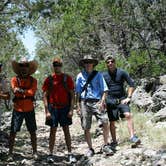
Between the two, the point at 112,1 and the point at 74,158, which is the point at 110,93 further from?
the point at 112,1

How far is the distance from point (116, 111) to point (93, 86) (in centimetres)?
86

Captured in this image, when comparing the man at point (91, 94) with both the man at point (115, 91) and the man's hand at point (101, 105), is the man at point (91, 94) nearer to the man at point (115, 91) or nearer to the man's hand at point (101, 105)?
the man's hand at point (101, 105)

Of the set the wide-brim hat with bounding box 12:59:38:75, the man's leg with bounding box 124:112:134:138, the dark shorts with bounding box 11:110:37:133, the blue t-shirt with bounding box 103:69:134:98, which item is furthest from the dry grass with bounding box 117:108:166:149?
the wide-brim hat with bounding box 12:59:38:75

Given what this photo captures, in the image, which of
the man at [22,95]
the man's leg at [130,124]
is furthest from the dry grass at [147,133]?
the man at [22,95]

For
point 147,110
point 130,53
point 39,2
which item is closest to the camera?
Result: point 39,2

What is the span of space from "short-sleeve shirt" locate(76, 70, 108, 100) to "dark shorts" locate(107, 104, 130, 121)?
53 centimetres

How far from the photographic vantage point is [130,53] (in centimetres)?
2089

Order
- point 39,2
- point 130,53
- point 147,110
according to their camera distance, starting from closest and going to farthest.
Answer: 1. point 39,2
2. point 147,110
3. point 130,53

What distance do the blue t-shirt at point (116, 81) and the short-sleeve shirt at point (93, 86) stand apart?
29 centimetres

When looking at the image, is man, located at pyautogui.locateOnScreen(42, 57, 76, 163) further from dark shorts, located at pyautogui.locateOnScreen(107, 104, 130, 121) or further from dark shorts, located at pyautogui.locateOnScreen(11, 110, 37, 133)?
dark shorts, located at pyautogui.locateOnScreen(107, 104, 130, 121)

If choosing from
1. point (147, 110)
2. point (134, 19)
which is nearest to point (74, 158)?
point (147, 110)

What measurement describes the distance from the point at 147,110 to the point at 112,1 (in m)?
5.59

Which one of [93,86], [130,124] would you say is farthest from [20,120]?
[130,124]

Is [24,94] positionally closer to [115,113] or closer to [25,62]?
[25,62]
